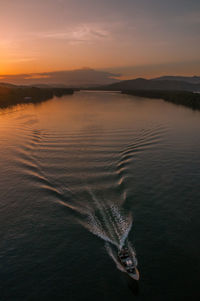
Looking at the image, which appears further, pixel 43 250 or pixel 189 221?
pixel 189 221

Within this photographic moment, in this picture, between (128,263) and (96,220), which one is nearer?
(128,263)

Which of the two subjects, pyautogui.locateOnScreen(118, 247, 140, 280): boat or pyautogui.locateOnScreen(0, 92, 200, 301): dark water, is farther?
pyautogui.locateOnScreen(118, 247, 140, 280): boat

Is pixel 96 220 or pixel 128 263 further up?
pixel 96 220

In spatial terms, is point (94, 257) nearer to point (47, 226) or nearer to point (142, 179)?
point (47, 226)

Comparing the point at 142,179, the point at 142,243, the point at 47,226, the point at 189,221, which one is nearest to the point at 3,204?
Result: the point at 47,226
